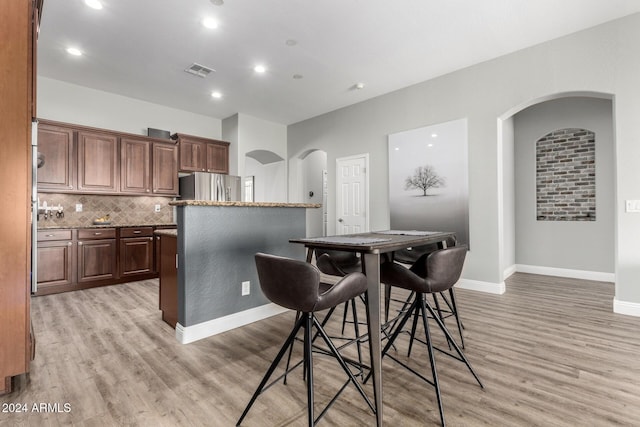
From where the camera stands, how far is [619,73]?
327 centimetres

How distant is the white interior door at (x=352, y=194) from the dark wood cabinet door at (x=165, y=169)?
2990mm

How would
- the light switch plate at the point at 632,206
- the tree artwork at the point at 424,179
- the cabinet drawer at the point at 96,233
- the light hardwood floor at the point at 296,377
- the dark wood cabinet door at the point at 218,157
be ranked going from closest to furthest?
the light hardwood floor at the point at 296,377 < the light switch plate at the point at 632,206 < the cabinet drawer at the point at 96,233 < the tree artwork at the point at 424,179 < the dark wood cabinet door at the point at 218,157

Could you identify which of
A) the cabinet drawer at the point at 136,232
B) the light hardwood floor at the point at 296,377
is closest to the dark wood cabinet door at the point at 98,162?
the cabinet drawer at the point at 136,232

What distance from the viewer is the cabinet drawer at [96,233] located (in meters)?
4.47

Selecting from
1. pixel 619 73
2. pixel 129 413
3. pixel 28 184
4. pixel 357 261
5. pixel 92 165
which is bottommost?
pixel 129 413

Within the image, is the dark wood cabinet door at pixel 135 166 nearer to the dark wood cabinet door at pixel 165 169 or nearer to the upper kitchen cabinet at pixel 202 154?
the dark wood cabinet door at pixel 165 169

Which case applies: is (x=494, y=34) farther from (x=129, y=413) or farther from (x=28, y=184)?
(x=129, y=413)

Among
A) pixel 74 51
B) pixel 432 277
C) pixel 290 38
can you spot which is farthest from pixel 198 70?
pixel 432 277

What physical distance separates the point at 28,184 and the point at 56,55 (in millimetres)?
3191

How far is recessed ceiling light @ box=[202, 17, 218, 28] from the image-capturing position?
3195 millimetres

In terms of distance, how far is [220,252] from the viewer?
283 cm

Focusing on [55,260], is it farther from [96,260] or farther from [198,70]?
[198,70]

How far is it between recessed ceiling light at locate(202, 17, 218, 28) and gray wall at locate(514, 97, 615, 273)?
504cm

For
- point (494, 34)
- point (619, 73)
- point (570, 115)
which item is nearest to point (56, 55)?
point (494, 34)
